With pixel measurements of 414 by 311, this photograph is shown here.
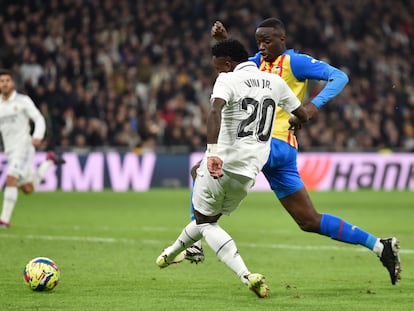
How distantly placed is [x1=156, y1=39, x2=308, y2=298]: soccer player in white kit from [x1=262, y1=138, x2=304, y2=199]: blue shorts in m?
0.70

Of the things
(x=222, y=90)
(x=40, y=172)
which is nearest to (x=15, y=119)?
(x=40, y=172)

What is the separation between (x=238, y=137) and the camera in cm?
759

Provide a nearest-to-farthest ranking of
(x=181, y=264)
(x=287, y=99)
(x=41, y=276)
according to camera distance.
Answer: (x=287, y=99)
(x=41, y=276)
(x=181, y=264)

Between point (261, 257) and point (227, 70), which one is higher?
point (227, 70)

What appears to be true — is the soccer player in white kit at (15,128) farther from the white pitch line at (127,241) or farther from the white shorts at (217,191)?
the white shorts at (217,191)

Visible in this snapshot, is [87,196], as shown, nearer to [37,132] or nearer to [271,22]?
→ [37,132]

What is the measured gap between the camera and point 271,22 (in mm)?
8578

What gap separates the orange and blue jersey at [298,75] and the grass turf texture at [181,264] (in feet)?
4.66

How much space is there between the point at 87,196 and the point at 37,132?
27.1 ft

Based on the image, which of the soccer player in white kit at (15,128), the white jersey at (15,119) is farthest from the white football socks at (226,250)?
the white jersey at (15,119)

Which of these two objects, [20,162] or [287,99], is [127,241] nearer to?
[20,162]

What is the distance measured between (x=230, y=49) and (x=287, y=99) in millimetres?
621

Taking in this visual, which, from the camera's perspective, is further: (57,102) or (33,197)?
(57,102)

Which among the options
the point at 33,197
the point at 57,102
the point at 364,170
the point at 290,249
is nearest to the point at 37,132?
the point at 290,249
